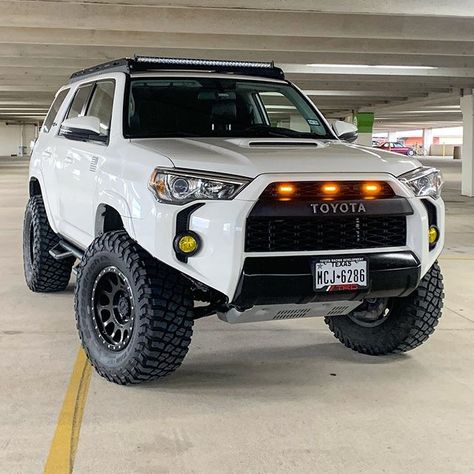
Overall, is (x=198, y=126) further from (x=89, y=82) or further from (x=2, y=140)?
(x=2, y=140)

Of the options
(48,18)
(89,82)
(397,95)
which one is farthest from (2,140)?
(89,82)

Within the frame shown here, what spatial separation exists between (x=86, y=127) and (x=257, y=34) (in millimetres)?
7828

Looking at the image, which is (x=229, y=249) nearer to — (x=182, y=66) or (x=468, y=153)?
(x=182, y=66)

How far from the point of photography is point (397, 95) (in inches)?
1038

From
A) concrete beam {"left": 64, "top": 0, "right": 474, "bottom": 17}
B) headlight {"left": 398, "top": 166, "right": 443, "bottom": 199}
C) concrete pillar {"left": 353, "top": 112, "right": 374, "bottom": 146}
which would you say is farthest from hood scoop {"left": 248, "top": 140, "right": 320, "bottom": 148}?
concrete pillar {"left": 353, "top": 112, "right": 374, "bottom": 146}

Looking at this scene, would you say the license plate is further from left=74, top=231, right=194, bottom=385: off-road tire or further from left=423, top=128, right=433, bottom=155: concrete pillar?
left=423, top=128, right=433, bottom=155: concrete pillar

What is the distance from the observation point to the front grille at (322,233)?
12.0 ft

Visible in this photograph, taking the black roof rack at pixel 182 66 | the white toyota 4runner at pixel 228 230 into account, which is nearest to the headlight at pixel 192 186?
the white toyota 4runner at pixel 228 230

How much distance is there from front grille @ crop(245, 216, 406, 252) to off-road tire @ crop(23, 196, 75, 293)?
3.06 m

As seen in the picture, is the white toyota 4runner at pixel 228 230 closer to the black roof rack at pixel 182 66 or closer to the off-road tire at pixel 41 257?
the black roof rack at pixel 182 66

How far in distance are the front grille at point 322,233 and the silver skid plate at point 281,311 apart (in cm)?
37

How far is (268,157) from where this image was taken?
3.81 meters

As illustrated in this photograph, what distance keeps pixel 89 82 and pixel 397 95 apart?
22.5m

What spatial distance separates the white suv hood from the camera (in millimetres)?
3703
